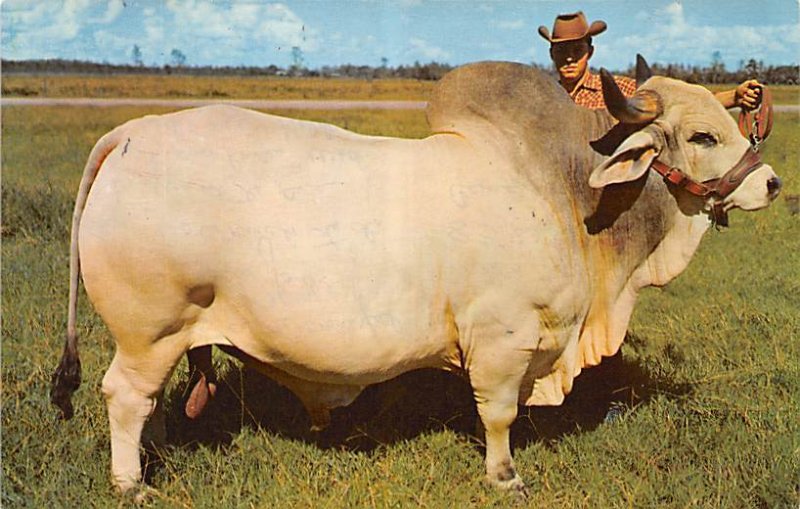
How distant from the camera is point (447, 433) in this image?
417cm

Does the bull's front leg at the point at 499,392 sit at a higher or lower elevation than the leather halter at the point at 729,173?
lower

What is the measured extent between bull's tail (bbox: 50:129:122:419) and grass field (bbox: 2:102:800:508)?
348 mm

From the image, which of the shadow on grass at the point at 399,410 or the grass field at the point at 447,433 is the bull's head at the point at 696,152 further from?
the shadow on grass at the point at 399,410

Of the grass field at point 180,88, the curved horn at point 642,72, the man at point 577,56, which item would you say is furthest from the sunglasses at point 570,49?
the grass field at point 180,88

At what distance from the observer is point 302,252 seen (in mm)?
3205

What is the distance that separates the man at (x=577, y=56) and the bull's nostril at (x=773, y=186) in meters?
0.90

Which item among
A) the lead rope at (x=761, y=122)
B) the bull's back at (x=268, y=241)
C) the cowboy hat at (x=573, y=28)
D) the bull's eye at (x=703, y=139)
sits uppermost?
the cowboy hat at (x=573, y=28)

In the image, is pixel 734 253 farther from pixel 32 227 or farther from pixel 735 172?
pixel 32 227

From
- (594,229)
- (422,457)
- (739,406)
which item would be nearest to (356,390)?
(422,457)

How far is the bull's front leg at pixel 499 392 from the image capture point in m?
3.47

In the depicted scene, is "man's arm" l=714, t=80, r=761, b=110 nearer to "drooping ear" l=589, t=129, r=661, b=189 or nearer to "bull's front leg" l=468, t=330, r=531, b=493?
"drooping ear" l=589, t=129, r=661, b=189

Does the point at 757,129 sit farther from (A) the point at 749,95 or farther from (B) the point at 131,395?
(B) the point at 131,395

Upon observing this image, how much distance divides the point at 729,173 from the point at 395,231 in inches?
59.1

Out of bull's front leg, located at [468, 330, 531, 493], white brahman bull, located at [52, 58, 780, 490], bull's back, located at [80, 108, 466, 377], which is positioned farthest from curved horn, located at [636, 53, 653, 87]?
bull's front leg, located at [468, 330, 531, 493]
